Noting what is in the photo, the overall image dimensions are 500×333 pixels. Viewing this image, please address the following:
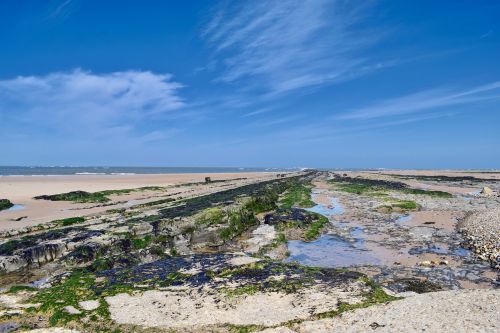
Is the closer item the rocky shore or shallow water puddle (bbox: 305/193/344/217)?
the rocky shore

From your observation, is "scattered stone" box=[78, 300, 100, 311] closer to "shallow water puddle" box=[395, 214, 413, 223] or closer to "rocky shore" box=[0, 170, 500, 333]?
"rocky shore" box=[0, 170, 500, 333]

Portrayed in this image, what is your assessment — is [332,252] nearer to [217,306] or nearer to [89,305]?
[217,306]

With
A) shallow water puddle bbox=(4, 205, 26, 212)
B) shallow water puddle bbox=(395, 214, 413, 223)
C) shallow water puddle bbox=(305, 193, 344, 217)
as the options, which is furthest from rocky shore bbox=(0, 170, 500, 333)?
shallow water puddle bbox=(4, 205, 26, 212)

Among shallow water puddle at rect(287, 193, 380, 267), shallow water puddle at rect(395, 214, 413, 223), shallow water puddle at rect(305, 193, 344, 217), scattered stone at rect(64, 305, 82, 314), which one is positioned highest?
scattered stone at rect(64, 305, 82, 314)

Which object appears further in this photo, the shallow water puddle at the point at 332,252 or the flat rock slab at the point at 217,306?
the shallow water puddle at the point at 332,252

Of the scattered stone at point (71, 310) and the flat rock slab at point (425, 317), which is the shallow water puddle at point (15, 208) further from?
the flat rock slab at point (425, 317)

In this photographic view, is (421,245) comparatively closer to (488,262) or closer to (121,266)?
(488,262)

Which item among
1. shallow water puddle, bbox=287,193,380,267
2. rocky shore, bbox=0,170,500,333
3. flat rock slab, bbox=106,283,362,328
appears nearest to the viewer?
rocky shore, bbox=0,170,500,333

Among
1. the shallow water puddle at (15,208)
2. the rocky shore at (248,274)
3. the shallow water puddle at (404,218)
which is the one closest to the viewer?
the rocky shore at (248,274)

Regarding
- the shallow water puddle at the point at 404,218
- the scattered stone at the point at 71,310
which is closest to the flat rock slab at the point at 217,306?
the scattered stone at the point at 71,310
